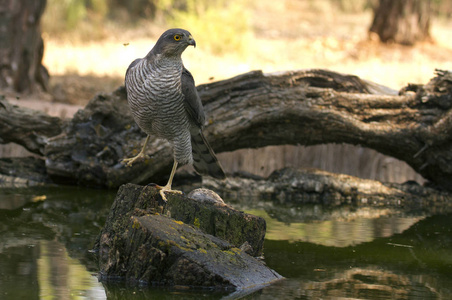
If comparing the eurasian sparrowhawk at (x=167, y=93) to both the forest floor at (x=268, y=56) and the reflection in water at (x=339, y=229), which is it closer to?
the reflection in water at (x=339, y=229)

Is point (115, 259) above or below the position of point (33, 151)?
below

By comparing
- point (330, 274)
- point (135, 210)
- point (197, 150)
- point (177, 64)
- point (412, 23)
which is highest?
point (412, 23)

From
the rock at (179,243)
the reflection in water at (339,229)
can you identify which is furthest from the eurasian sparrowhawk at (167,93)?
the reflection in water at (339,229)

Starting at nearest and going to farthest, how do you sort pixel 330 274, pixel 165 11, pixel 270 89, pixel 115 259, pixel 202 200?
pixel 115 259, pixel 330 274, pixel 202 200, pixel 270 89, pixel 165 11

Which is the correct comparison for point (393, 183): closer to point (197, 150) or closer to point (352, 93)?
point (352, 93)

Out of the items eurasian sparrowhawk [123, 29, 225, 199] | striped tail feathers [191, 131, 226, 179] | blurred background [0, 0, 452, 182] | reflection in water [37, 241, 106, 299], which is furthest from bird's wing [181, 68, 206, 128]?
blurred background [0, 0, 452, 182]

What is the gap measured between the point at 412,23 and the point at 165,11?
8.54m

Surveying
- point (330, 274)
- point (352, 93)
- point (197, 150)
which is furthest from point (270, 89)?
point (330, 274)

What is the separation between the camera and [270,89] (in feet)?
22.3

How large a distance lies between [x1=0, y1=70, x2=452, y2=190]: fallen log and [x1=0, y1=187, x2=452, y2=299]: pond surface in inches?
17.5

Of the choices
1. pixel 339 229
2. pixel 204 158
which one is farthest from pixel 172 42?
pixel 339 229

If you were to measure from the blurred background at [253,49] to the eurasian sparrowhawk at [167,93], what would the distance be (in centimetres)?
310

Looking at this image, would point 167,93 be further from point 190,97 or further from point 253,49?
point 253,49

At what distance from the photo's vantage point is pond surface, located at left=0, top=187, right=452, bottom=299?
389cm
